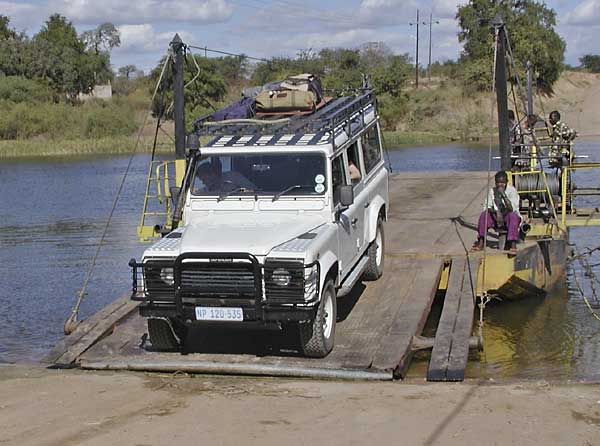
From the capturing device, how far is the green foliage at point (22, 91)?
72.8 metres

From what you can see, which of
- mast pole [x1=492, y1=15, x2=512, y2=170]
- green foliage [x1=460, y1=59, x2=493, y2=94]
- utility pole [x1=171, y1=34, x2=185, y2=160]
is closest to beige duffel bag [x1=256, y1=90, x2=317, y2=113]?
utility pole [x1=171, y1=34, x2=185, y2=160]

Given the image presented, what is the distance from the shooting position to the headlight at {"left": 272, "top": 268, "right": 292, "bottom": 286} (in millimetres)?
8008

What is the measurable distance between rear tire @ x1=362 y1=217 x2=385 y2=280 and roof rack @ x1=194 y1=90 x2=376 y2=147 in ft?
4.43

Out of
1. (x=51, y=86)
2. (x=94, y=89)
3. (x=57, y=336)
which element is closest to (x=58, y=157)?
(x=51, y=86)

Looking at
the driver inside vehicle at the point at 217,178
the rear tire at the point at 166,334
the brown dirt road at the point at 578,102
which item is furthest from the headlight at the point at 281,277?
the brown dirt road at the point at 578,102

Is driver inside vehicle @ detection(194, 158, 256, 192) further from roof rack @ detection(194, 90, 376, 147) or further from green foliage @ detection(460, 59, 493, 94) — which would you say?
green foliage @ detection(460, 59, 493, 94)

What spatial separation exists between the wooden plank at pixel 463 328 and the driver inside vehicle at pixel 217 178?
8.63ft

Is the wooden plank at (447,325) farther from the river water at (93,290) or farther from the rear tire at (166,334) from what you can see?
the rear tire at (166,334)

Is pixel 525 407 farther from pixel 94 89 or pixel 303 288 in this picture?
pixel 94 89

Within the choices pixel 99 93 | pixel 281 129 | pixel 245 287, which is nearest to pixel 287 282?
pixel 245 287

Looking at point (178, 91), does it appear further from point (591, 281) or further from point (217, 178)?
point (591, 281)

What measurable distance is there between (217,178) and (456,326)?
9.49 feet

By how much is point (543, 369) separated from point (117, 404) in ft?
16.5

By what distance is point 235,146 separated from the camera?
31.8 feet
